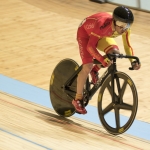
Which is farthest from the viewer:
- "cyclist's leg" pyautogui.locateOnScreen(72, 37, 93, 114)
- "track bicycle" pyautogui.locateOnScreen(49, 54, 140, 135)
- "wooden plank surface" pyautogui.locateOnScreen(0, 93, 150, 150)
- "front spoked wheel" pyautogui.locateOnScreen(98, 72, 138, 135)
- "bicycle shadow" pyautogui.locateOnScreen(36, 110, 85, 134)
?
"bicycle shadow" pyautogui.locateOnScreen(36, 110, 85, 134)

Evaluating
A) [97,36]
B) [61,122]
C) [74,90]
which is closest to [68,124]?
[61,122]

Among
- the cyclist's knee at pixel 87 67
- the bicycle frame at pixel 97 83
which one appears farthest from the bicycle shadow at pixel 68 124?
the cyclist's knee at pixel 87 67

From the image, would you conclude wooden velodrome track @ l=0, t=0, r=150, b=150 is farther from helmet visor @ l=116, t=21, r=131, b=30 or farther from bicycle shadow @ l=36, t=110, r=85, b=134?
helmet visor @ l=116, t=21, r=131, b=30

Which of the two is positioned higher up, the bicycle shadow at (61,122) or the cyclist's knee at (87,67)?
the cyclist's knee at (87,67)

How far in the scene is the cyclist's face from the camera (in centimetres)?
510

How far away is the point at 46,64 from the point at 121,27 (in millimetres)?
3672

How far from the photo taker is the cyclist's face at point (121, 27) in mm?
5099

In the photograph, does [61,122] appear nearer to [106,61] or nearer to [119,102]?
[119,102]

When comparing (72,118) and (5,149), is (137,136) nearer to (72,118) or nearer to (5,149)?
(72,118)

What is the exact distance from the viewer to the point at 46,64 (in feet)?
28.5

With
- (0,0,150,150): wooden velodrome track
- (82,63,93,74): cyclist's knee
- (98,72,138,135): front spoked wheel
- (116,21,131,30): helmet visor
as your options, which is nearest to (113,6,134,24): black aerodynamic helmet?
(116,21,131,30): helmet visor

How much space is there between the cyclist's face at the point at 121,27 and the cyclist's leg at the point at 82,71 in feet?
1.61

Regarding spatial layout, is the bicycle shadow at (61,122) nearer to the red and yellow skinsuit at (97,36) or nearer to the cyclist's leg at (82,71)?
the cyclist's leg at (82,71)

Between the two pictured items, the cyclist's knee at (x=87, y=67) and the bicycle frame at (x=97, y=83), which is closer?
the bicycle frame at (x=97, y=83)
